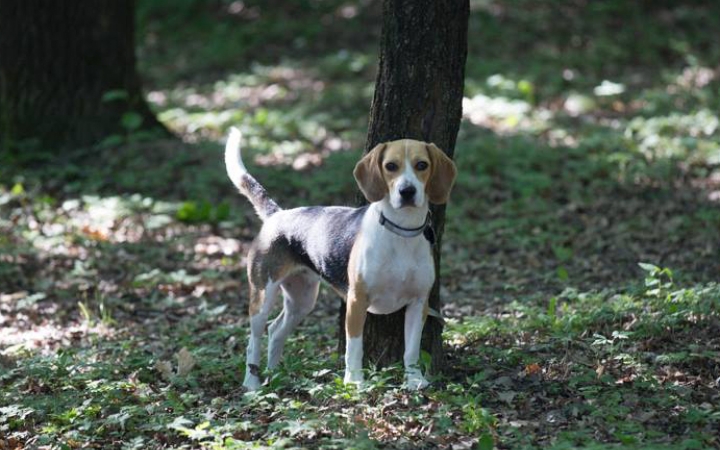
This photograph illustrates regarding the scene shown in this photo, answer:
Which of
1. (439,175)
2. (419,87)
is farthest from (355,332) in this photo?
(419,87)

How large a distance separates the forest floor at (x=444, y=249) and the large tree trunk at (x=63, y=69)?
1.40 feet

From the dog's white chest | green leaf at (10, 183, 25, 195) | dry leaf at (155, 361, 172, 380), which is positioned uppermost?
the dog's white chest

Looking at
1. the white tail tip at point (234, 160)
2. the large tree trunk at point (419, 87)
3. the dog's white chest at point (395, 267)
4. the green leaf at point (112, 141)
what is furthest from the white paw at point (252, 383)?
the green leaf at point (112, 141)

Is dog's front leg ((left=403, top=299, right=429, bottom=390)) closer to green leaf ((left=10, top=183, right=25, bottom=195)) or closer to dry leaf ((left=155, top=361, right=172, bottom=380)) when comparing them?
dry leaf ((left=155, top=361, right=172, bottom=380))

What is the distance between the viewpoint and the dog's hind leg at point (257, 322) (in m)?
6.52

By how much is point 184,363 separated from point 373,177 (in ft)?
7.31

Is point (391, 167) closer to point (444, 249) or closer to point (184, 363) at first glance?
point (184, 363)

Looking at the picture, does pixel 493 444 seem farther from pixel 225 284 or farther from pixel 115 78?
pixel 115 78

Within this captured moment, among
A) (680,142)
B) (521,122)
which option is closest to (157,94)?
(521,122)

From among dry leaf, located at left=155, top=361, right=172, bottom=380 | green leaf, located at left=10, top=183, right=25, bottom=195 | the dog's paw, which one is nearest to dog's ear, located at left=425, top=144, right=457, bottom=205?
the dog's paw

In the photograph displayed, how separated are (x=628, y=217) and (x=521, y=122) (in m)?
3.70

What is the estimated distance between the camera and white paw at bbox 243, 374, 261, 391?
650 centimetres

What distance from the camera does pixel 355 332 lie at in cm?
580

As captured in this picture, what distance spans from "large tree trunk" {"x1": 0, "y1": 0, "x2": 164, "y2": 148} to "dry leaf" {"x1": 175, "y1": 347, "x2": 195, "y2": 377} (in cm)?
682
